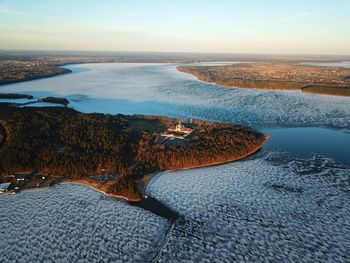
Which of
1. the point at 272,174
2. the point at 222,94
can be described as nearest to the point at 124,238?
the point at 272,174

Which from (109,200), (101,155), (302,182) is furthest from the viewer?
(101,155)

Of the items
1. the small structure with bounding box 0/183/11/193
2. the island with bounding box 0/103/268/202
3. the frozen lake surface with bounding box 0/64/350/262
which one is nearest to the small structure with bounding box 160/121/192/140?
the island with bounding box 0/103/268/202

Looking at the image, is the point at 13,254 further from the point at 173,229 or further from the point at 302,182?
the point at 302,182

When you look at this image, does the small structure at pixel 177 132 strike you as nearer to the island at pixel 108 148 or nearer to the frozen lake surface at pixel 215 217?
the island at pixel 108 148

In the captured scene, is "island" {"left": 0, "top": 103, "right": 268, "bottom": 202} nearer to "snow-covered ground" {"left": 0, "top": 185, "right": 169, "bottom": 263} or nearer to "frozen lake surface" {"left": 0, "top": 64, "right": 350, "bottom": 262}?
"frozen lake surface" {"left": 0, "top": 64, "right": 350, "bottom": 262}

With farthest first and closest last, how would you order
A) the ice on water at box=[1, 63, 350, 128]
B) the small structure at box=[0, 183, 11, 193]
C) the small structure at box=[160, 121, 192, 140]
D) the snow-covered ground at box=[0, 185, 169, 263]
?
the ice on water at box=[1, 63, 350, 128] → the small structure at box=[160, 121, 192, 140] → the small structure at box=[0, 183, 11, 193] → the snow-covered ground at box=[0, 185, 169, 263]

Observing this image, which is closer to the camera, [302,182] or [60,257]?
[60,257]

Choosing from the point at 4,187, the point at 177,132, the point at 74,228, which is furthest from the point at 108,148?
the point at 74,228

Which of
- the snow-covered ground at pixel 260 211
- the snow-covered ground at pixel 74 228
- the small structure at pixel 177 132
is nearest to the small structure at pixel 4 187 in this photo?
the snow-covered ground at pixel 74 228
